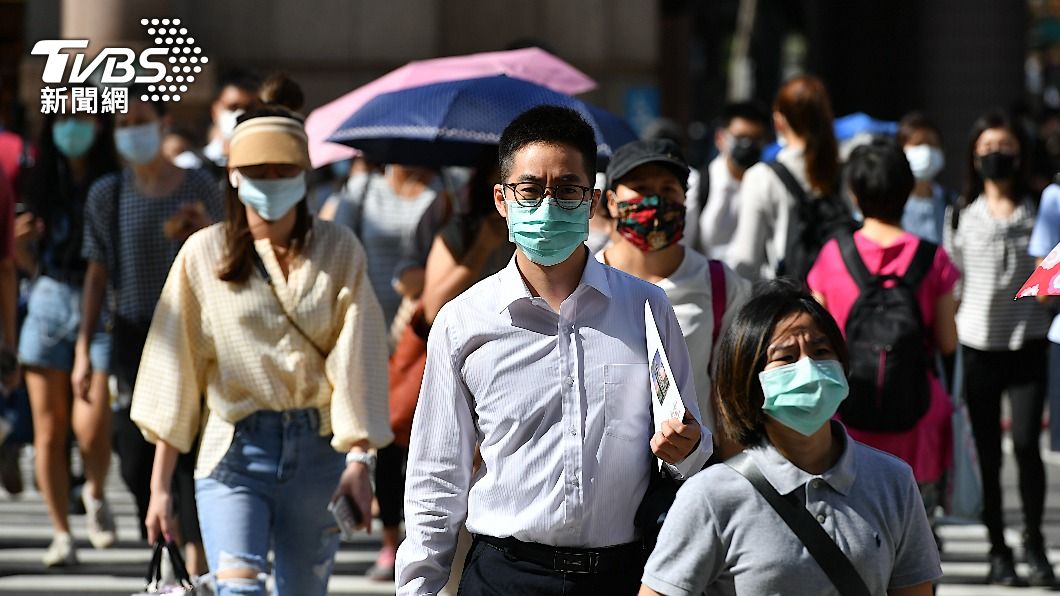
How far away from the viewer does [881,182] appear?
6.63 metres

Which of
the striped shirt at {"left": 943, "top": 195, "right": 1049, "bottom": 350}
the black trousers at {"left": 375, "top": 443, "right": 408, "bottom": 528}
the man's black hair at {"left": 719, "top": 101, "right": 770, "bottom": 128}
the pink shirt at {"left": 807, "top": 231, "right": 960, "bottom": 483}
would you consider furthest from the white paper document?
the man's black hair at {"left": 719, "top": 101, "right": 770, "bottom": 128}

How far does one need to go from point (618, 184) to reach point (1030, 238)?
12.6ft

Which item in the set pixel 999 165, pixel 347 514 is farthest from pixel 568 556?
Answer: pixel 999 165

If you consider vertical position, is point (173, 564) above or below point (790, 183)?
below

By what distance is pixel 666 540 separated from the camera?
365 centimetres

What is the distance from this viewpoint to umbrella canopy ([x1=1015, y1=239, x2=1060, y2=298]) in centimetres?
445

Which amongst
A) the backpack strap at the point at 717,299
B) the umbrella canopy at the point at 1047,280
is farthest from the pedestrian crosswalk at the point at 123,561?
the umbrella canopy at the point at 1047,280

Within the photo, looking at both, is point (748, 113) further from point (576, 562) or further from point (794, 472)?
point (794, 472)

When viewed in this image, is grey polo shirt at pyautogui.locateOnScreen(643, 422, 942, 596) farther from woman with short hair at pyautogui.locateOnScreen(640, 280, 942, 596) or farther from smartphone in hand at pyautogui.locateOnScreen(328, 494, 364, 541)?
smartphone in hand at pyautogui.locateOnScreen(328, 494, 364, 541)

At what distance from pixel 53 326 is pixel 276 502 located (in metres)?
4.11

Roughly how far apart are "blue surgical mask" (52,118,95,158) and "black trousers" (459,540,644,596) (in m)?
5.54

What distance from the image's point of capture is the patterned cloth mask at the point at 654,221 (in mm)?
5668

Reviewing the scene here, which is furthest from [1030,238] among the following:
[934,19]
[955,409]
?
[934,19]
